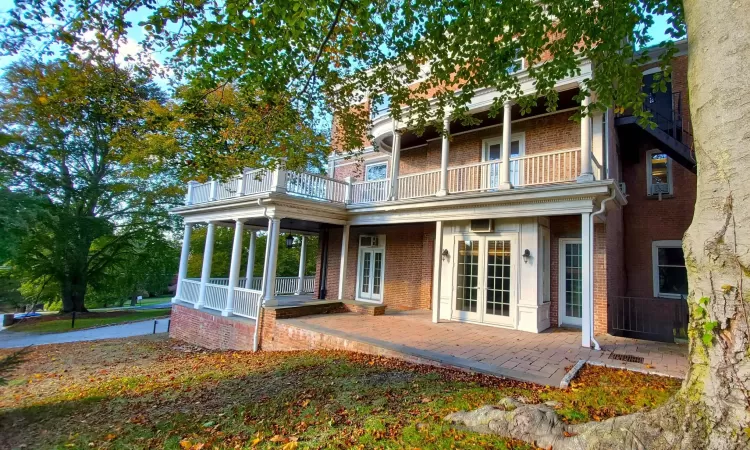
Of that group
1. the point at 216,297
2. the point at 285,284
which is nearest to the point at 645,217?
the point at 285,284

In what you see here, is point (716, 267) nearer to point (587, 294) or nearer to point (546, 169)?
point (587, 294)

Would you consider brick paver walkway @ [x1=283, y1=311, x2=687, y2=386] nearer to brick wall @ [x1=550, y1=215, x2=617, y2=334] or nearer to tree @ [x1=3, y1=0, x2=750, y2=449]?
brick wall @ [x1=550, y1=215, x2=617, y2=334]

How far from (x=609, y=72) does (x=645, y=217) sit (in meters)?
6.41

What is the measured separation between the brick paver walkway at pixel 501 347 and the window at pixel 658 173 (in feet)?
17.9

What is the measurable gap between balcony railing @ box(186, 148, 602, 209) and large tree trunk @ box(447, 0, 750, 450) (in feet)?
17.3

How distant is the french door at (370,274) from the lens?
41.3ft

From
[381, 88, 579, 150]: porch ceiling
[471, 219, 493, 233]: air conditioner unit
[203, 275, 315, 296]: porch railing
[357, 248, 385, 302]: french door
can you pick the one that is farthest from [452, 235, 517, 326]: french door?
[203, 275, 315, 296]: porch railing

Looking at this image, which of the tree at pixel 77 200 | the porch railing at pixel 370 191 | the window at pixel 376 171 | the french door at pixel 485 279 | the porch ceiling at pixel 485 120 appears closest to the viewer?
the french door at pixel 485 279

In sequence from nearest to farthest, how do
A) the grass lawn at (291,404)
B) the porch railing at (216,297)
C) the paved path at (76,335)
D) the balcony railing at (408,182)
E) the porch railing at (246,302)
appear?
the grass lawn at (291,404)
the balcony railing at (408,182)
the porch railing at (246,302)
the porch railing at (216,297)
the paved path at (76,335)

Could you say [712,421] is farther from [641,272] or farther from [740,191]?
[641,272]

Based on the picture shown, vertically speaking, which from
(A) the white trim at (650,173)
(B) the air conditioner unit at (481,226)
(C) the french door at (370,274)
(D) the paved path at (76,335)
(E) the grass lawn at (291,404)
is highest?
(A) the white trim at (650,173)

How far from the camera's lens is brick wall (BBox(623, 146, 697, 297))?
995 cm

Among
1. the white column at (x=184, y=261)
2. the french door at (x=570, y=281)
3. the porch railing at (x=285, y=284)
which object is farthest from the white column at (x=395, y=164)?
the white column at (x=184, y=261)

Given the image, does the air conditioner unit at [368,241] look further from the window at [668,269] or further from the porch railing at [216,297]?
the window at [668,269]
